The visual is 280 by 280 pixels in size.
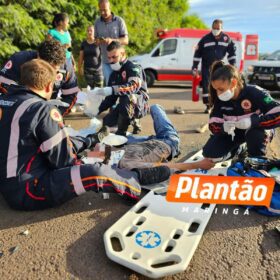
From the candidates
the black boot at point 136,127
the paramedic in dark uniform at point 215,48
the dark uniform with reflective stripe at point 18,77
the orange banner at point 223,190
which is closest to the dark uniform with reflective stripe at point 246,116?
the orange banner at point 223,190

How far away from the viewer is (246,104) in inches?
137

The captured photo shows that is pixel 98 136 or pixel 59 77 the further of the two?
pixel 59 77

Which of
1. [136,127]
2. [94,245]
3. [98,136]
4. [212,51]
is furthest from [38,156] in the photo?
[212,51]

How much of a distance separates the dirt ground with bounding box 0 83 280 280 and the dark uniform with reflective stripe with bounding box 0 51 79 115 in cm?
163

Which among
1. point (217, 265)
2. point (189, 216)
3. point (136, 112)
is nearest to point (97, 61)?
point (136, 112)

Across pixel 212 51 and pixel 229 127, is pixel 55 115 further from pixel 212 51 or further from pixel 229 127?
pixel 212 51

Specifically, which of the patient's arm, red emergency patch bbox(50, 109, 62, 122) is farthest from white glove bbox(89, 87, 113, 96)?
red emergency patch bbox(50, 109, 62, 122)

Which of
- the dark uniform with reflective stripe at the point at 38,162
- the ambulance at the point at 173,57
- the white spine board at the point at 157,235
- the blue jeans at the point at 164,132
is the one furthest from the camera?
the ambulance at the point at 173,57

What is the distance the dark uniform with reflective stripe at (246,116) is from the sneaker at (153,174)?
67 centimetres

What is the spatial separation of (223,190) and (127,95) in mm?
2232

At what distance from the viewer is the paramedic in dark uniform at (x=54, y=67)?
3436 mm

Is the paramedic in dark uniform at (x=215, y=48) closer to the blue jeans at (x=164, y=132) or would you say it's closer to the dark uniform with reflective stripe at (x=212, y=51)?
the dark uniform with reflective stripe at (x=212, y=51)

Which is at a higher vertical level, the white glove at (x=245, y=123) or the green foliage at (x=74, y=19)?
the green foliage at (x=74, y=19)

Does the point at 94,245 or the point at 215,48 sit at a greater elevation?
the point at 215,48
